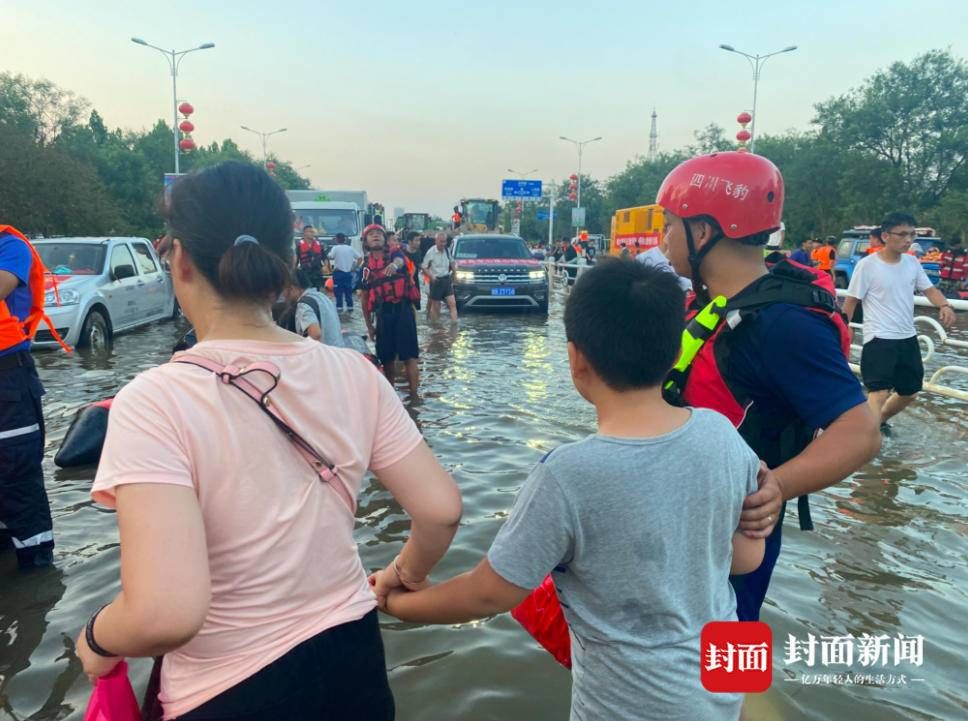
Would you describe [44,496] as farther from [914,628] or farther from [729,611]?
[914,628]

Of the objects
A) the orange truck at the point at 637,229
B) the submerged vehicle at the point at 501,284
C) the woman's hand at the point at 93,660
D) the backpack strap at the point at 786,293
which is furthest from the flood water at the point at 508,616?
the orange truck at the point at 637,229

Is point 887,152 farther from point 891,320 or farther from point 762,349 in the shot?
point 762,349

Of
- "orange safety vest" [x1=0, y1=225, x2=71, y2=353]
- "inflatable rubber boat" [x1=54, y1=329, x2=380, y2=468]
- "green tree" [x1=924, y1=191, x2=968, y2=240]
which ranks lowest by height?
"inflatable rubber boat" [x1=54, y1=329, x2=380, y2=468]

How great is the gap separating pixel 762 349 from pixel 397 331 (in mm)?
6205

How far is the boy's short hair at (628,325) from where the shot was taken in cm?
153

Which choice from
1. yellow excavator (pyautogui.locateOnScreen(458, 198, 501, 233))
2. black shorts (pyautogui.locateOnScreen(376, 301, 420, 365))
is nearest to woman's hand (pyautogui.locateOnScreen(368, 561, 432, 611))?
black shorts (pyautogui.locateOnScreen(376, 301, 420, 365))

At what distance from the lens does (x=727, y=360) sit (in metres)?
2.02

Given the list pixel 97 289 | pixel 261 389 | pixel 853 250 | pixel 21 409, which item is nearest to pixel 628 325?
pixel 261 389

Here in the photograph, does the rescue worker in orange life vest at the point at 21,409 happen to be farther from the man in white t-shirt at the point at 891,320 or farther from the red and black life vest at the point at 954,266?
the red and black life vest at the point at 954,266

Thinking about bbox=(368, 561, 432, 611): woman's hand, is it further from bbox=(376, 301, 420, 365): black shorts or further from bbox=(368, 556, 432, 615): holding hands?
bbox=(376, 301, 420, 365): black shorts

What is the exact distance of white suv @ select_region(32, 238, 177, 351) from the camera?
33.3 ft

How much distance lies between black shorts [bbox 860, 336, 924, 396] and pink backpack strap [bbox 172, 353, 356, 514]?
231 inches

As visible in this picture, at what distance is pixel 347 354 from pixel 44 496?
3.20 meters

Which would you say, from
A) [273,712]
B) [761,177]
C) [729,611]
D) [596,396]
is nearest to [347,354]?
[596,396]
